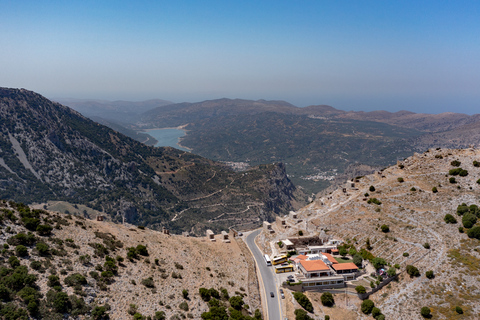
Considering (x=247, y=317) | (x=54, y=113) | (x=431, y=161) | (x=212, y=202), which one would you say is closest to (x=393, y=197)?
(x=431, y=161)

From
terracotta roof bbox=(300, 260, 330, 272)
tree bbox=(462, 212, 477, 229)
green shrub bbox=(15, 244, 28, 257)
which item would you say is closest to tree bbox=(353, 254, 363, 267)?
terracotta roof bbox=(300, 260, 330, 272)

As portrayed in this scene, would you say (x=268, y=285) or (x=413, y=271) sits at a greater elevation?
(x=413, y=271)

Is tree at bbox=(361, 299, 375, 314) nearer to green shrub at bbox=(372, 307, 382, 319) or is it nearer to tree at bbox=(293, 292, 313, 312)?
green shrub at bbox=(372, 307, 382, 319)

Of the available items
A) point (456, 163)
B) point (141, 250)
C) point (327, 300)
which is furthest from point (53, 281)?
point (456, 163)

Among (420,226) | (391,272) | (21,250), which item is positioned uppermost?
(21,250)

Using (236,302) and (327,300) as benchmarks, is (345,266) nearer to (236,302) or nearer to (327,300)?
(327,300)
